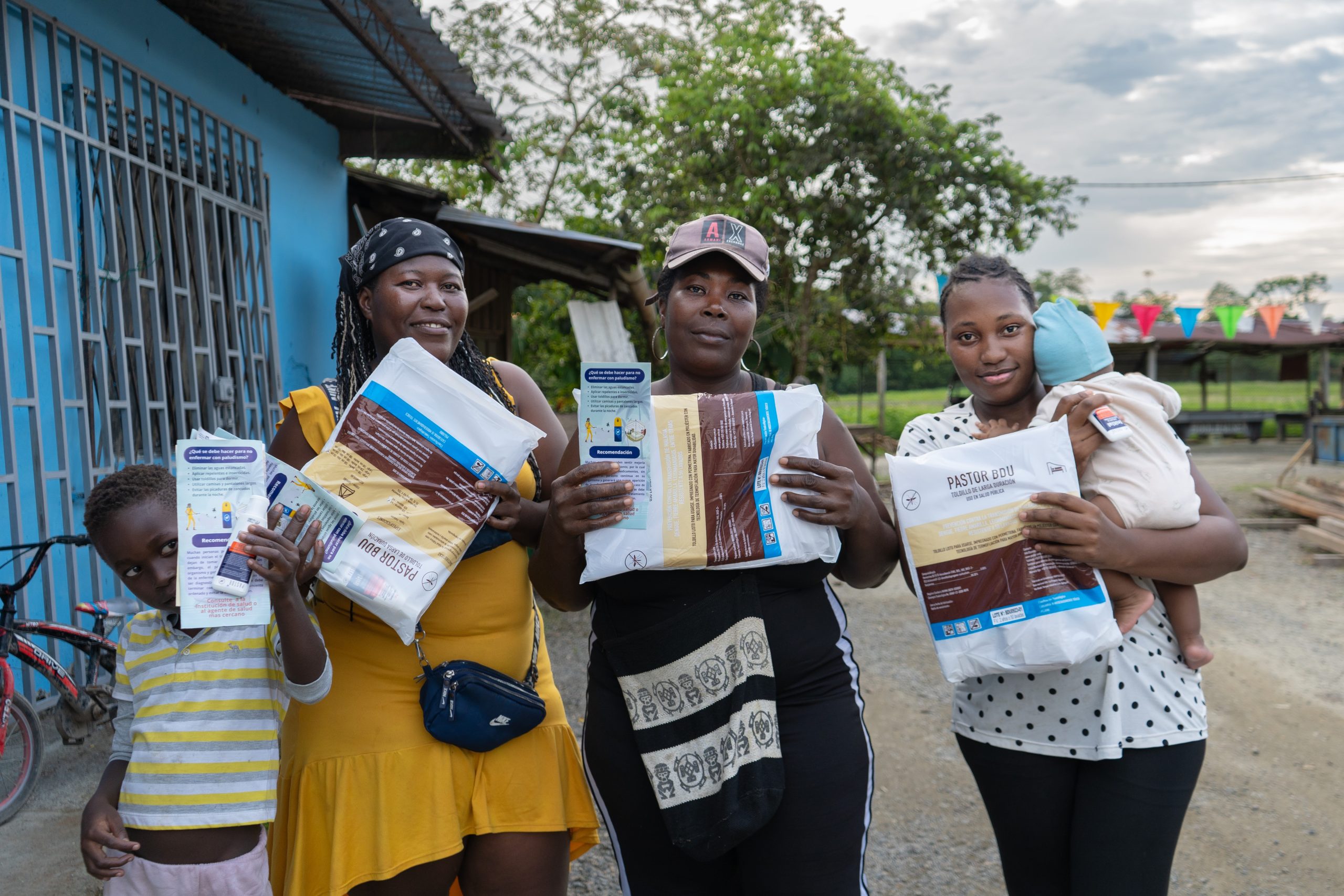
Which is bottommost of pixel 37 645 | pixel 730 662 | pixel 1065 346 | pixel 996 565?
pixel 37 645

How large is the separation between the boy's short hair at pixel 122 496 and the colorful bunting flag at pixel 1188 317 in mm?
14971

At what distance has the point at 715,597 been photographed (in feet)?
5.77

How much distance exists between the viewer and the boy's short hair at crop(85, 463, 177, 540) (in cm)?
169

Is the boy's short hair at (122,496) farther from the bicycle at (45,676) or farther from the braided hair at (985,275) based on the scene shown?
the bicycle at (45,676)

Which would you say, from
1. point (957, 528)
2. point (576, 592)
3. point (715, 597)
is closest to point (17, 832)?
point (576, 592)

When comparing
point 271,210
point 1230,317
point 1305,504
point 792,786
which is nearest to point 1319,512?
point 1305,504

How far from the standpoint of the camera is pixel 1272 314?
16828 millimetres

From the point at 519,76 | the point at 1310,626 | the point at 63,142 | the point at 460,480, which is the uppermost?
the point at 519,76

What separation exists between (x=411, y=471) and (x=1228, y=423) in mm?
29490

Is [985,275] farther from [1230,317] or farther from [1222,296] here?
[1222,296]

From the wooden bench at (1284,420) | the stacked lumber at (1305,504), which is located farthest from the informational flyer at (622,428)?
the wooden bench at (1284,420)

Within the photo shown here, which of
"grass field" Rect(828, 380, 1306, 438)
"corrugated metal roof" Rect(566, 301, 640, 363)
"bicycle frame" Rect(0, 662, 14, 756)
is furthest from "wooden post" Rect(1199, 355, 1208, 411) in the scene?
"bicycle frame" Rect(0, 662, 14, 756)

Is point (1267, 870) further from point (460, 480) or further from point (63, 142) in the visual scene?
point (63, 142)

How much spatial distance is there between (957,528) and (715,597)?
1.53ft
